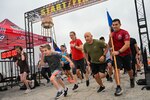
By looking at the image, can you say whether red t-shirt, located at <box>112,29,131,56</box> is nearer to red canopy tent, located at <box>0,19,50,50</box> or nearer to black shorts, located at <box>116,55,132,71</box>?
black shorts, located at <box>116,55,132,71</box>

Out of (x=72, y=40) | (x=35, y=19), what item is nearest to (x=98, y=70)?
(x=72, y=40)

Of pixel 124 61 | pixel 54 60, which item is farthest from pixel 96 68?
pixel 54 60

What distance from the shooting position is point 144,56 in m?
6.11

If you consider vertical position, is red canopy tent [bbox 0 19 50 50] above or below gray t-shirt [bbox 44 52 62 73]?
above

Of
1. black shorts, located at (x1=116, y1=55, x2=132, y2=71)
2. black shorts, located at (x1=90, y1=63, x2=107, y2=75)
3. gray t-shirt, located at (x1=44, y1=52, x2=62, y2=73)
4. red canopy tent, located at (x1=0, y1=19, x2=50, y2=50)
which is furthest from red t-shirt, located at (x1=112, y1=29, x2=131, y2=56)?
red canopy tent, located at (x1=0, y1=19, x2=50, y2=50)

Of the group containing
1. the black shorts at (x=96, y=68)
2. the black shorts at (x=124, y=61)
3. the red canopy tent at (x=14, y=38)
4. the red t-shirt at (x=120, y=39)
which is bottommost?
the black shorts at (x=96, y=68)

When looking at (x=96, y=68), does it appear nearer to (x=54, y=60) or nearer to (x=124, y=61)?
(x=124, y=61)

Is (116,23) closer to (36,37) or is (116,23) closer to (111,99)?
(111,99)

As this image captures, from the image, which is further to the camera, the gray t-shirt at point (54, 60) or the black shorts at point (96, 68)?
the gray t-shirt at point (54, 60)

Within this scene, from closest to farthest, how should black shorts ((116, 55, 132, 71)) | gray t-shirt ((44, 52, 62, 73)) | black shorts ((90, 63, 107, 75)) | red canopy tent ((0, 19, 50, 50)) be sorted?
black shorts ((116, 55, 132, 71)), black shorts ((90, 63, 107, 75)), gray t-shirt ((44, 52, 62, 73)), red canopy tent ((0, 19, 50, 50))

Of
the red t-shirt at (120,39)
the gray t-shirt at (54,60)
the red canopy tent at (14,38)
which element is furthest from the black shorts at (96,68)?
the red canopy tent at (14,38)

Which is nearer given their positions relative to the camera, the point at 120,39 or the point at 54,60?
the point at 120,39

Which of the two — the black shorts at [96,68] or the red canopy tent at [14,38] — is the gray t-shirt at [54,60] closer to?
the black shorts at [96,68]

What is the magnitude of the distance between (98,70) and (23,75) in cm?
368
